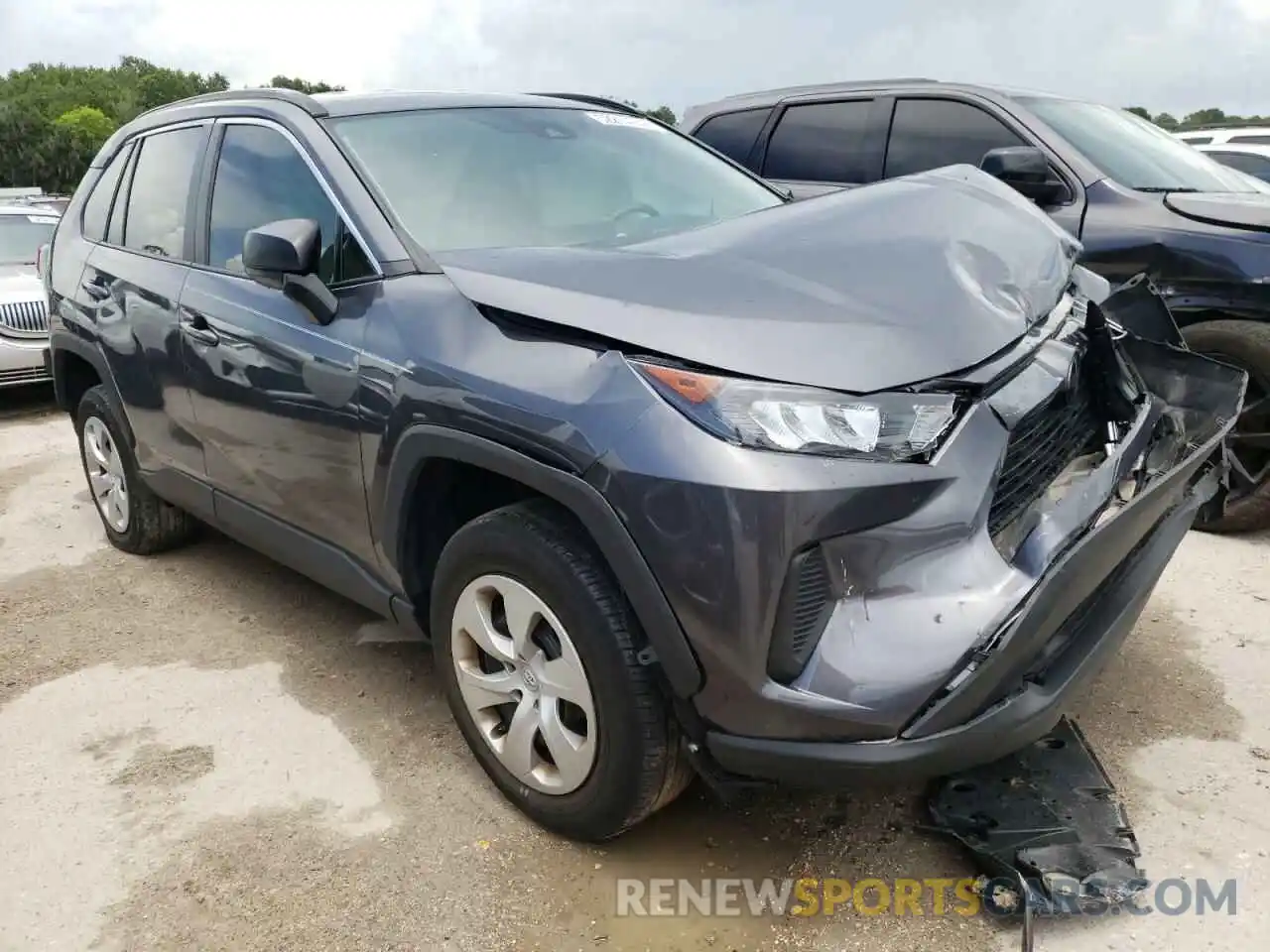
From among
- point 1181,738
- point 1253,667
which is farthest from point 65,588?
→ point 1253,667

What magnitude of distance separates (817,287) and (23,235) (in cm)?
922

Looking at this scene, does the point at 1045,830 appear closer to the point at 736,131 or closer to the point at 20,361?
the point at 736,131

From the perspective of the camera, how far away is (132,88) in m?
102

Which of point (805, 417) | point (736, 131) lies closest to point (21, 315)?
point (736, 131)

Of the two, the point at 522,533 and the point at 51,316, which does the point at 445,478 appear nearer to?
the point at 522,533

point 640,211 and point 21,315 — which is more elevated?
point 640,211

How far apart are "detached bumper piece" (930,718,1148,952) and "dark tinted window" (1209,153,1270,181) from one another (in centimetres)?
785

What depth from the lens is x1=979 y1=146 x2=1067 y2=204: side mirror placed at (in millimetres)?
4246

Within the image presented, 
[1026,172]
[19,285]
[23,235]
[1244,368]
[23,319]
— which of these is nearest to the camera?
[1244,368]

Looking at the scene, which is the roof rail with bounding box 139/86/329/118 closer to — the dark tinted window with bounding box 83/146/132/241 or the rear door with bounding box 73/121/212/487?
the rear door with bounding box 73/121/212/487

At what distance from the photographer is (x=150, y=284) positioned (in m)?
3.67

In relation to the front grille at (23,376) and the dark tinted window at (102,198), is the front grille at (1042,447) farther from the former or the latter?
the front grille at (23,376)

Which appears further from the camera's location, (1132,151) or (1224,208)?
(1132,151)

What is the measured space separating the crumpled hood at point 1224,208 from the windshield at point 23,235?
8.58 metres
